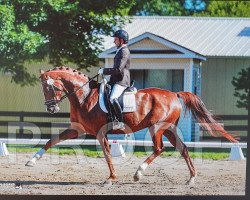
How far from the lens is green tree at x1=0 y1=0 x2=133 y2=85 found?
4.95 meters

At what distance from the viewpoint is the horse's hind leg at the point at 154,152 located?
4.96 metres

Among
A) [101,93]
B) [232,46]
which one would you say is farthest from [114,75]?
[232,46]

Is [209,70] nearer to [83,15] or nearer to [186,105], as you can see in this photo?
[186,105]

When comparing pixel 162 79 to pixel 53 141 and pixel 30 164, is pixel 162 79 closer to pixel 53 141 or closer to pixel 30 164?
pixel 53 141

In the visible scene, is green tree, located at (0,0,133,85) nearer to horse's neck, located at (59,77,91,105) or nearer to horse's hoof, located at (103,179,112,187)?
horse's neck, located at (59,77,91,105)

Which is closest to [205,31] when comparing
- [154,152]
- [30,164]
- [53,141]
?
[154,152]

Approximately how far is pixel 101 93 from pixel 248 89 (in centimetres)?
99

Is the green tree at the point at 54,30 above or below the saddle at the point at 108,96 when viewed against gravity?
above

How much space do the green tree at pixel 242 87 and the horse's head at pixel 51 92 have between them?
46.5 inches

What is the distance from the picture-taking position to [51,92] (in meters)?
4.89

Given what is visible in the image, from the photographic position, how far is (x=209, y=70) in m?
5.05

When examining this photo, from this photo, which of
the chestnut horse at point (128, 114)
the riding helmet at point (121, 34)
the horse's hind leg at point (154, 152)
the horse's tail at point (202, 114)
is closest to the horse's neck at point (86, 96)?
the chestnut horse at point (128, 114)

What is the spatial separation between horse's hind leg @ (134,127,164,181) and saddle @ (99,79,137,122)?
25 cm

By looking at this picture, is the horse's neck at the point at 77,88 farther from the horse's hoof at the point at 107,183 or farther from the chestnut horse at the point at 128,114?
the horse's hoof at the point at 107,183
